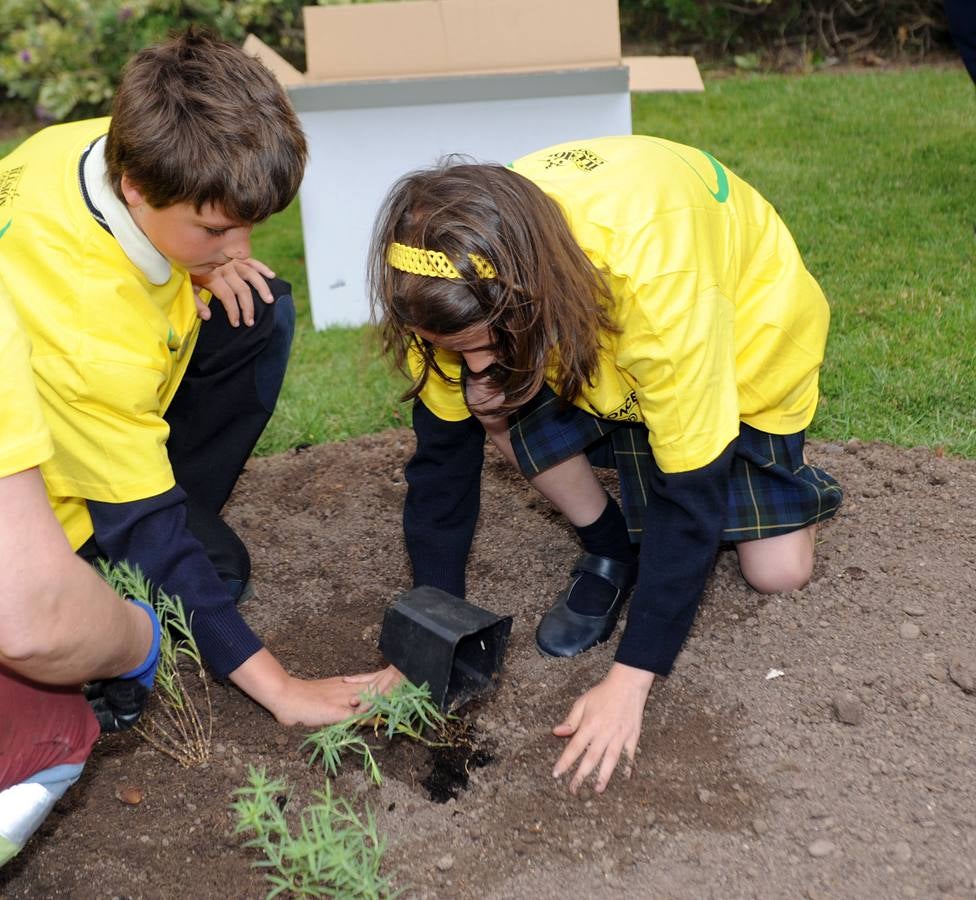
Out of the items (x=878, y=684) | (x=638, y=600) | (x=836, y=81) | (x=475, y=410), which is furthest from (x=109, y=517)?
(x=836, y=81)

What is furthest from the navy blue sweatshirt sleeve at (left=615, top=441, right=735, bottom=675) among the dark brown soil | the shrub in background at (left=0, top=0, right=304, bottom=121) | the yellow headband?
the shrub in background at (left=0, top=0, right=304, bottom=121)

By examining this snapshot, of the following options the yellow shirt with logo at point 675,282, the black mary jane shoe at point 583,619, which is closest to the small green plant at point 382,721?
the black mary jane shoe at point 583,619

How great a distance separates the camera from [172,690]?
1.88m

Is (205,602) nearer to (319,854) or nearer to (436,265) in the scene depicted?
(319,854)

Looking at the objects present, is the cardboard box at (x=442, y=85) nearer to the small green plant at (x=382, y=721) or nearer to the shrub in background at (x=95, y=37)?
the small green plant at (x=382, y=721)

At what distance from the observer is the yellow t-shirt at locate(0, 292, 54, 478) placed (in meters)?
1.38

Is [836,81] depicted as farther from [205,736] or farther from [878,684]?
[205,736]

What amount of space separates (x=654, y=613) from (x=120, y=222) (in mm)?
1099

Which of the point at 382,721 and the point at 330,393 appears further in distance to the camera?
the point at 330,393

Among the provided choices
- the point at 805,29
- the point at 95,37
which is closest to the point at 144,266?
the point at 95,37

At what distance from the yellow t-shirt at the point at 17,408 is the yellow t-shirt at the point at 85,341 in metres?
0.36

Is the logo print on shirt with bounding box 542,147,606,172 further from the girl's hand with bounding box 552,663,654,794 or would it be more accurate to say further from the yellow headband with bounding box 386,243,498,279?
the girl's hand with bounding box 552,663,654,794

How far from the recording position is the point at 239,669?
1982 mm

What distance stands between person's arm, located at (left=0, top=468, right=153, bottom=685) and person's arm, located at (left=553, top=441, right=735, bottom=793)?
0.79 meters
